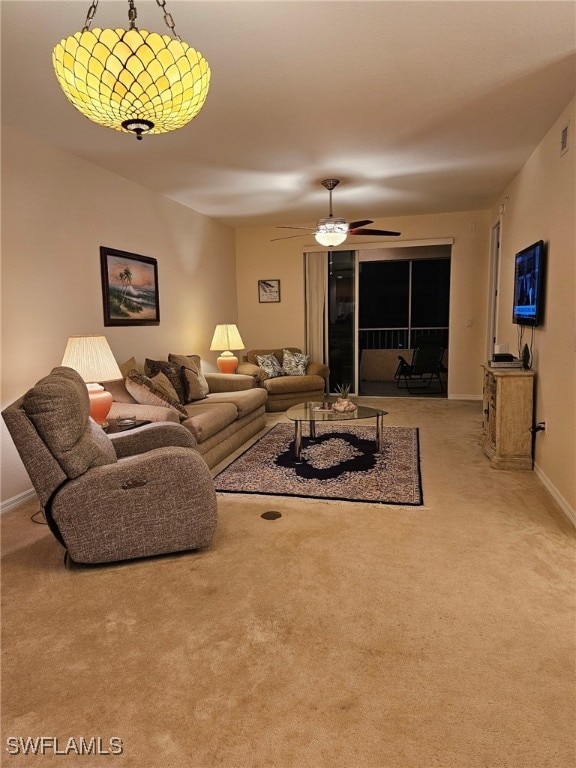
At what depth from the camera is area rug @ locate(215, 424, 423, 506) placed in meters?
3.41

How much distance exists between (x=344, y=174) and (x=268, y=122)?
145 cm

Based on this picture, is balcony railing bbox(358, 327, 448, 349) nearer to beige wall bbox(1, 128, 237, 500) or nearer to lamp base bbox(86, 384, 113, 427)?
beige wall bbox(1, 128, 237, 500)

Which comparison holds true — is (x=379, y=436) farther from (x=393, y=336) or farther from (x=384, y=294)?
(x=384, y=294)

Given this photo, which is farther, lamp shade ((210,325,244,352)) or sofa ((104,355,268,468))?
lamp shade ((210,325,244,352))

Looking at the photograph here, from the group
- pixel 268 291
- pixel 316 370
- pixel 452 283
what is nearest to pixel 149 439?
pixel 316 370

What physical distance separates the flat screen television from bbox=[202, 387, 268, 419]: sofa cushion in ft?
8.70

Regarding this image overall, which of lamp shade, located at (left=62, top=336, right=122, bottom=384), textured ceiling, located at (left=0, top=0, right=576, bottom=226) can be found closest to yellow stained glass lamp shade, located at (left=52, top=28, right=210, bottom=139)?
textured ceiling, located at (left=0, top=0, right=576, bottom=226)

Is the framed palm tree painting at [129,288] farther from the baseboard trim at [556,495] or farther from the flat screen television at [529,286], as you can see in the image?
the baseboard trim at [556,495]

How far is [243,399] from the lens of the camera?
4.85m

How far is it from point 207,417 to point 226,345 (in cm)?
234

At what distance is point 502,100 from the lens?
3158 mm

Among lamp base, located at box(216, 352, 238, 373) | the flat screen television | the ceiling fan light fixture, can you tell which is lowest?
lamp base, located at box(216, 352, 238, 373)

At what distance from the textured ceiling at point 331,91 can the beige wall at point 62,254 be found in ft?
0.69

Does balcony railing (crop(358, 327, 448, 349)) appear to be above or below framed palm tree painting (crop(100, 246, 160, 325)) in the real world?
below
